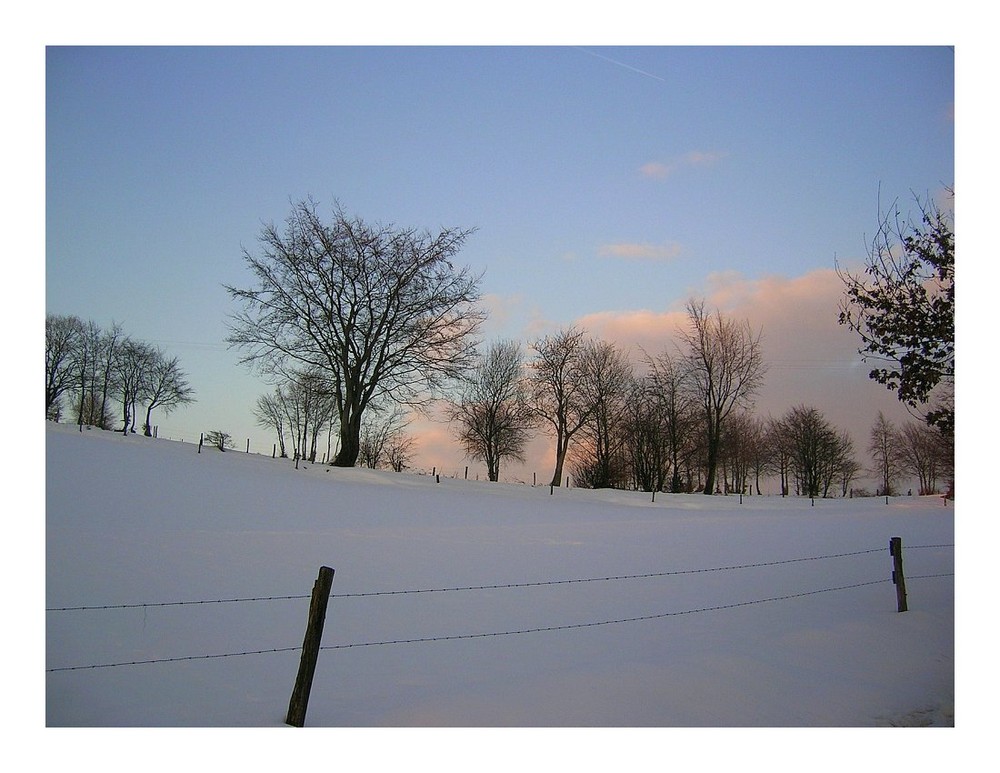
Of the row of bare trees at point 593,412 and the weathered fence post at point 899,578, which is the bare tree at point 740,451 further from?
the weathered fence post at point 899,578

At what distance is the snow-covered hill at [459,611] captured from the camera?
606 centimetres

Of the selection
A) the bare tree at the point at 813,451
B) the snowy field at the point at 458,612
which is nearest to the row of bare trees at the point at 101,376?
the snowy field at the point at 458,612

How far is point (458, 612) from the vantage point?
10578 millimetres

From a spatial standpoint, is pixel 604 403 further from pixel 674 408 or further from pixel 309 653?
pixel 309 653

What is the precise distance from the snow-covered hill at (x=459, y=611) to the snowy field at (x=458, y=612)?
1.6 inches

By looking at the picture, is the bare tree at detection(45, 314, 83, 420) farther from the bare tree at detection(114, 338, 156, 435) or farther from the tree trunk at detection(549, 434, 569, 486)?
the tree trunk at detection(549, 434, 569, 486)

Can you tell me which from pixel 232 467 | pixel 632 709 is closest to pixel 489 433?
pixel 232 467

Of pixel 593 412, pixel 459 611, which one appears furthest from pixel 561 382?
pixel 459 611

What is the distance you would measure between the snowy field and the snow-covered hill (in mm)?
41

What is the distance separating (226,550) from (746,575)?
30.0ft

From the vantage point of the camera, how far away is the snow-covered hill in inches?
239

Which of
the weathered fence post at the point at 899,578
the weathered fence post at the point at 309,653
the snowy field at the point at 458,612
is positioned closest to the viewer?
the weathered fence post at the point at 309,653

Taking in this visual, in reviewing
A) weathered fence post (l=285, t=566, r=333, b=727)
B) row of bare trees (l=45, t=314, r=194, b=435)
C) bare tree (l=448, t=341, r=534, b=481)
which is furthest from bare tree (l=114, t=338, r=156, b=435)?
weathered fence post (l=285, t=566, r=333, b=727)

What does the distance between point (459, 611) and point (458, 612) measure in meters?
0.06
